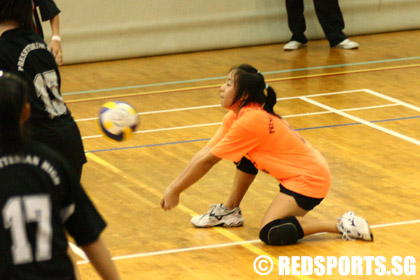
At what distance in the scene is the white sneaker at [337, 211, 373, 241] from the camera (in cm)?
468

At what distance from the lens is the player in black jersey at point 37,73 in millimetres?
3449

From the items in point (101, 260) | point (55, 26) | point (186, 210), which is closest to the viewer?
point (101, 260)

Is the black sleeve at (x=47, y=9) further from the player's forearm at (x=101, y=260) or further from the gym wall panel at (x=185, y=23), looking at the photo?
the gym wall panel at (x=185, y=23)

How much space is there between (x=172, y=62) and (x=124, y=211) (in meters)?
5.38

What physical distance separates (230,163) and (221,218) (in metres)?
1.41

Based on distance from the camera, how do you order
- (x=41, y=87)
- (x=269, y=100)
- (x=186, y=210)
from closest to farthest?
(x=41, y=87)
(x=269, y=100)
(x=186, y=210)

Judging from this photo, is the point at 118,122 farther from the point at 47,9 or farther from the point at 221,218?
the point at 47,9

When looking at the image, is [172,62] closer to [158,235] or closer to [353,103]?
[353,103]

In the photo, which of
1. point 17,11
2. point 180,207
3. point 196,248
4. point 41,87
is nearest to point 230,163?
point 180,207

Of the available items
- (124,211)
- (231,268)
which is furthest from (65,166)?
(124,211)

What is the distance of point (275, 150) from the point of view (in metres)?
4.79

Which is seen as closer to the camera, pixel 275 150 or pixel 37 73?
pixel 37 73

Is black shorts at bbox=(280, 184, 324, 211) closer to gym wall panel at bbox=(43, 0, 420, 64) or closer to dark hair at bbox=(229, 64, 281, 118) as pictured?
dark hair at bbox=(229, 64, 281, 118)

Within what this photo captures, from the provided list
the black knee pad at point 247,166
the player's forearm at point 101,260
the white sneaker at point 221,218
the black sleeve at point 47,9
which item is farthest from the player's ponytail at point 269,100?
the player's forearm at point 101,260
